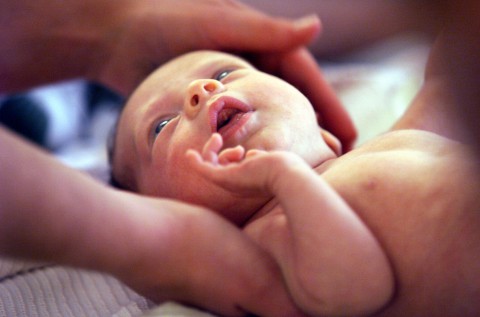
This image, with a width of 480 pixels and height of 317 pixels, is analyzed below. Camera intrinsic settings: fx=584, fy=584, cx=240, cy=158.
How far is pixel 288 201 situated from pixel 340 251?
73mm

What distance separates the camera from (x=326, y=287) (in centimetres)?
59

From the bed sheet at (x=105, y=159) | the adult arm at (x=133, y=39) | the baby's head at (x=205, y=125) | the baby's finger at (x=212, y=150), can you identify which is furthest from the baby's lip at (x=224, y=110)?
the adult arm at (x=133, y=39)

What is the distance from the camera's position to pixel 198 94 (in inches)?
31.7

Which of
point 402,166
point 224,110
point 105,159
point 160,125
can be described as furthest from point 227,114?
point 105,159

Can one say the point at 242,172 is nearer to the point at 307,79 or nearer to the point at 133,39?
the point at 307,79

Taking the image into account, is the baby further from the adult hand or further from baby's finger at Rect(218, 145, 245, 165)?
the adult hand

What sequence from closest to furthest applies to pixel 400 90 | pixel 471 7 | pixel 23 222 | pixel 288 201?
pixel 471 7 → pixel 23 222 → pixel 288 201 → pixel 400 90

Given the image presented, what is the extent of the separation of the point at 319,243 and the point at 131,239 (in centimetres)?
19

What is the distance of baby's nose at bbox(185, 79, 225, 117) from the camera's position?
0.80 m

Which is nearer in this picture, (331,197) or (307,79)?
(331,197)

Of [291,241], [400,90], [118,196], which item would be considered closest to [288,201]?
[291,241]

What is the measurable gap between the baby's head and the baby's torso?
135 mm

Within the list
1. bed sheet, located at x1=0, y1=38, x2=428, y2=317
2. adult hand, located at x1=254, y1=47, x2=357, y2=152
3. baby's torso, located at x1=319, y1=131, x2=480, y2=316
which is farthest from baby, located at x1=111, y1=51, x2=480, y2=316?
adult hand, located at x1=254, y1=47, x2=357, y2=152

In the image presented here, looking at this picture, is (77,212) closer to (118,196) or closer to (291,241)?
(118,196)
